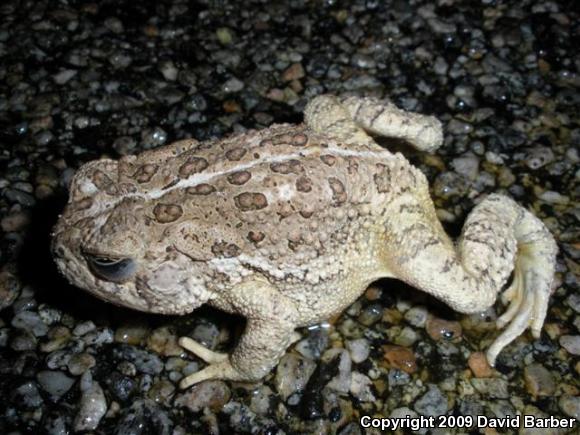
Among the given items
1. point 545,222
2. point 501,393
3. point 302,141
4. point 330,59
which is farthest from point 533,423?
point 330,59

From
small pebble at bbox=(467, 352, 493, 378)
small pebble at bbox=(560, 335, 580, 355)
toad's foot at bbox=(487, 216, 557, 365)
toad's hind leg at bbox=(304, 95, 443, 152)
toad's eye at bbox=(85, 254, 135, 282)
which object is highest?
toad's hind leg at bbox=(304, 95, 443, 152)

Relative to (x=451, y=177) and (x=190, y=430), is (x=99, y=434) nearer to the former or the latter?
(x=190, y=430)

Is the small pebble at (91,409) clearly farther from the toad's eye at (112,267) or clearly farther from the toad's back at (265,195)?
the toad's back at (265,195)

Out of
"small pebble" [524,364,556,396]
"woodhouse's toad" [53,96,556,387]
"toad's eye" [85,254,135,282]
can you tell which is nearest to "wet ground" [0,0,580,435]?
"small pebble" [524,364,556,396]

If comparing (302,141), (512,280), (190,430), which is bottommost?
(190,430)

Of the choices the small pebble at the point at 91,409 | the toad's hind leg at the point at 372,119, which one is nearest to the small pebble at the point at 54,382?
the small pebble at the point at 91,409

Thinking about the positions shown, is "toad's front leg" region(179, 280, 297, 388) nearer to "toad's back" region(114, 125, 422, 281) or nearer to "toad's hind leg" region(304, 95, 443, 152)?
"toad's back" region(114, 125, 422, 281)
